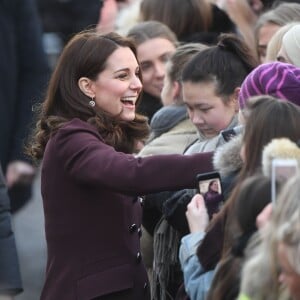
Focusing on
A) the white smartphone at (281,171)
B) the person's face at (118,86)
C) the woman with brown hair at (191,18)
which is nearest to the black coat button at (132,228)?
the person's face at (118,86)

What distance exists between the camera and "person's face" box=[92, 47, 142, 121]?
18.3ft

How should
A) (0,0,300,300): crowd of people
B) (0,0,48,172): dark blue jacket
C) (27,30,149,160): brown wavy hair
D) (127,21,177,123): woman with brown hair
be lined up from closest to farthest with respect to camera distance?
1. (0,0,300,300): crowd of people
2. (27,30,149,160): brown wavy hair
3. (0,0,48,172): dark blue jacket
4. (127,21,177,123): woman with brown hair

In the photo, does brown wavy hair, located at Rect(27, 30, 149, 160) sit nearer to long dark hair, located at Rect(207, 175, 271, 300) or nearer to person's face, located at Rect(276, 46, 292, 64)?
person's face, located at Rect(276, 46, 292, 64)

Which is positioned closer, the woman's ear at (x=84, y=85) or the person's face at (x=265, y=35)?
the woman's ear at (x=84, y=85)

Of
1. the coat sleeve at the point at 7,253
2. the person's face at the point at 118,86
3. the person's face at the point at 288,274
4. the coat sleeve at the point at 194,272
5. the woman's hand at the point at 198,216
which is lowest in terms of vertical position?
the coat sleeve at the point at 7,253

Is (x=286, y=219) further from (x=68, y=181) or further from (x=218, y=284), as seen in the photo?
(x=68, y=181)

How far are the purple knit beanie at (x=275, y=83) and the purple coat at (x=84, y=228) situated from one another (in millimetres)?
616

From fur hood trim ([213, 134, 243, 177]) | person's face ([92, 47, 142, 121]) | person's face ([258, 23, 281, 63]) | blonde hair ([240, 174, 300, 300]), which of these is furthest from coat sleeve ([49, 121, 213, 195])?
person's face ([258, 23, 281, 63])

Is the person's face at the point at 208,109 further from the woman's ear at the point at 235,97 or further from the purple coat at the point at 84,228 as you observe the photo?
the purple coat at the point at 84,228

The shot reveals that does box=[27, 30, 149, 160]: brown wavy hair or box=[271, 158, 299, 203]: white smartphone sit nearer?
box=[271, 158, 299, 203]: white smartphone

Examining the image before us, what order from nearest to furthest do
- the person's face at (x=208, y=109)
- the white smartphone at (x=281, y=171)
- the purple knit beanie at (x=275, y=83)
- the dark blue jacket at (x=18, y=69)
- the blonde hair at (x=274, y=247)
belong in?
the blonde hair at (x=274, y=247)
the white smartphone at (x=281, y=171)
the purple knit beanie at (x=275, y=83)
the person's face at (x=208, y=109)
the dark blue jacket at (x=18, y=69)

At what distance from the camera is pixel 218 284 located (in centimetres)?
434

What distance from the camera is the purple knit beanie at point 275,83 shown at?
16.9 feet

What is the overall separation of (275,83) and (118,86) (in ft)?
2.38
